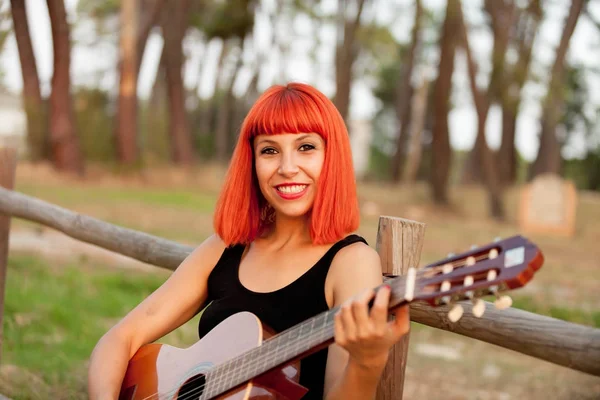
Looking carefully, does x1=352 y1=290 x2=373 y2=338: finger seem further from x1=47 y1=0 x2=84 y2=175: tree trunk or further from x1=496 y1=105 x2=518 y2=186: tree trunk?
x1=496 y1=105 x2=518 y2=186: tree trunk

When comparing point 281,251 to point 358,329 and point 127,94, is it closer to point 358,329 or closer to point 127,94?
point 358,329

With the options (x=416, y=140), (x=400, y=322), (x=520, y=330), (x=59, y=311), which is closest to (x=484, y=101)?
(x=416, y=140)

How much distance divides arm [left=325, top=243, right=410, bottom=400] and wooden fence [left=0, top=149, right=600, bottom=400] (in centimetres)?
28

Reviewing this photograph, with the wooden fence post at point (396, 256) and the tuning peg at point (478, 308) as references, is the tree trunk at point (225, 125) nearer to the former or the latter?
the wooden fence post at point (396, 256)

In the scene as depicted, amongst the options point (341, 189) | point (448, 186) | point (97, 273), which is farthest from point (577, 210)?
point (341, 189)

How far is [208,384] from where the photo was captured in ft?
7.25

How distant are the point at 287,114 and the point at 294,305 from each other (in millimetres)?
582

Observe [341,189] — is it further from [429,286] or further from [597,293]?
[597,293]

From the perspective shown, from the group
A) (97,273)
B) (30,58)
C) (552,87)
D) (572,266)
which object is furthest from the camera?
(552,87)

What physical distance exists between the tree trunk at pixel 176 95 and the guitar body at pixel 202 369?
60.6 ft

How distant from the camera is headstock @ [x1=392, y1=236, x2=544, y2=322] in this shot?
1.57 m

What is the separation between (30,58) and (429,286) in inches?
617

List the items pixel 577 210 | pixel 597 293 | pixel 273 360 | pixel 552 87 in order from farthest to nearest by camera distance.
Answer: pixel 577 210 < pixel 552 87 < pixel 597 293 < pixel 273 360

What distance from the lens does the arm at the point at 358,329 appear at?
Result: 179cm
